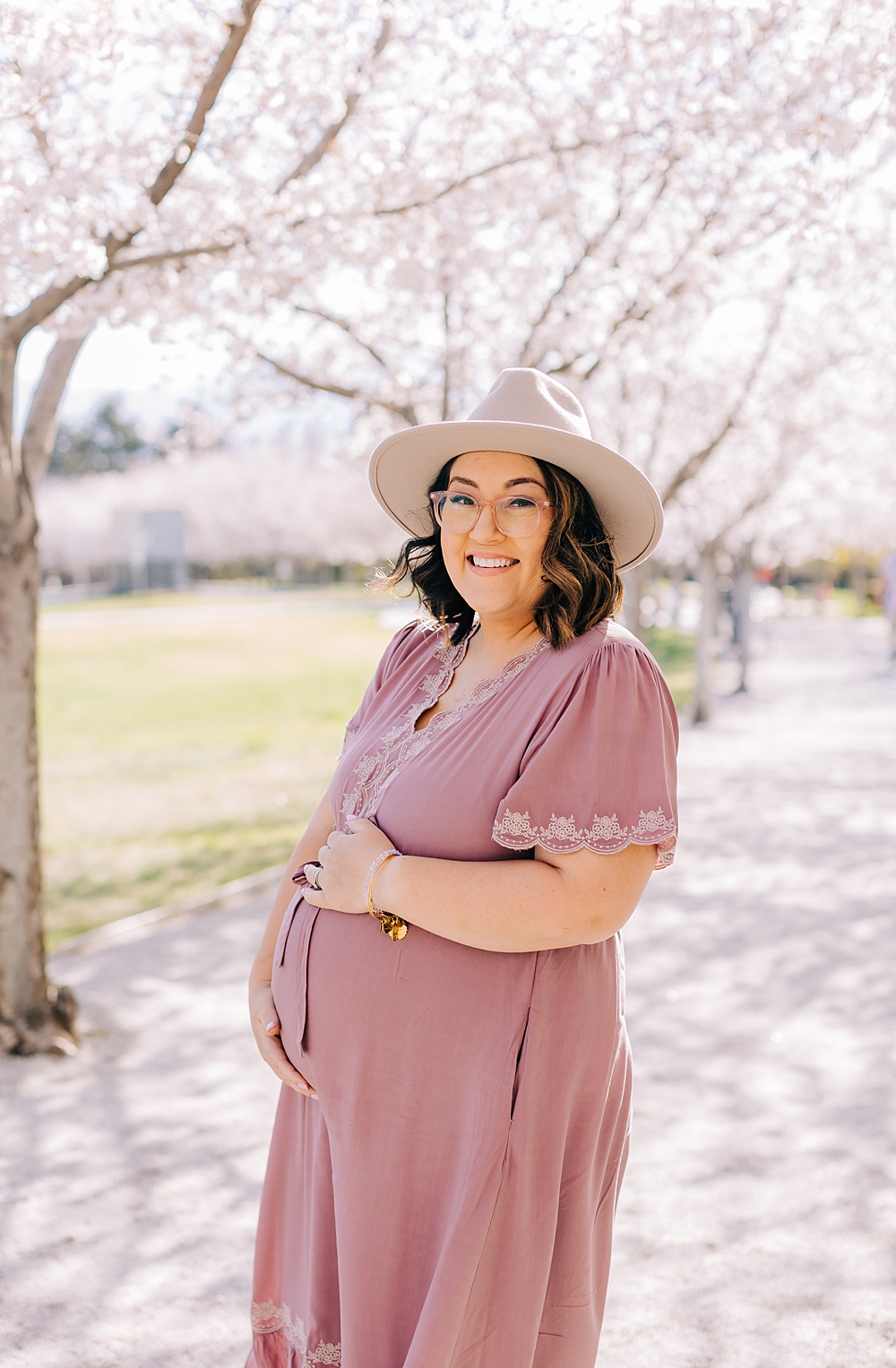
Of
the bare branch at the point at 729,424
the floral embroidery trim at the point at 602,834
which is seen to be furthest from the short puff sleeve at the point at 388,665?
the bare branch at the point at 729,424

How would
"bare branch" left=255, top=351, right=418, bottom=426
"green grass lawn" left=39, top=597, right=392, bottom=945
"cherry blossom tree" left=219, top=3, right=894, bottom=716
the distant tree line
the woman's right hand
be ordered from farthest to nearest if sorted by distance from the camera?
1. the distant tree line
2. "green grass lawn" left=39, top=597, right=392, bottom=945
3. "bare branch" left=255, top=351, right=418, bottom=426
4. "cherry blossom tree" left=219, top=3, right=894, bottom=716
5. the woman's right hand

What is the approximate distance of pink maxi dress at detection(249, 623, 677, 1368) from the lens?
172 centimetres

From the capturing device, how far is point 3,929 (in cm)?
422

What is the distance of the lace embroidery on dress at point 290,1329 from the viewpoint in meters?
2.14

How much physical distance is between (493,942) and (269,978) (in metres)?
0.70

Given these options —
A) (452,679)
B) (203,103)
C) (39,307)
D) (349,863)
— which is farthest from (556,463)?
(39,307)

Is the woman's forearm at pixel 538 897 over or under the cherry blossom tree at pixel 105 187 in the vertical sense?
under

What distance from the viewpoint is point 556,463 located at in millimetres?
1968

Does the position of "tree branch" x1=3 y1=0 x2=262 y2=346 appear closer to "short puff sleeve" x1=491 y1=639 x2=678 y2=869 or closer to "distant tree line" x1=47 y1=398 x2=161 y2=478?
"short puff sleeve" x1=491 y1=639 x2=678 y2=869

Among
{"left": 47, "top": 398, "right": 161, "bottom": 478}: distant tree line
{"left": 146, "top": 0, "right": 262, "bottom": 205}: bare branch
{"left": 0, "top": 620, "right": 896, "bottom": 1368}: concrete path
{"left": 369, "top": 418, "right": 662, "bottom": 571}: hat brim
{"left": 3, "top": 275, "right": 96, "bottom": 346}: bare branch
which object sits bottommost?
{"left": 0, "top": 620, "right": 896, "bottom": 1368}: concrete path

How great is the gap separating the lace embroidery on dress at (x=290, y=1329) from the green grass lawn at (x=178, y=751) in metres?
4.38

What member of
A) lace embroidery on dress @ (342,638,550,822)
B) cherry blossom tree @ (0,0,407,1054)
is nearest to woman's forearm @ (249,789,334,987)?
lace embroidery on dress @ (342,638,550,822)

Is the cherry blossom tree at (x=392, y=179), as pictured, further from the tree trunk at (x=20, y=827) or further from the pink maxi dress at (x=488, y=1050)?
the pink maxi dress at (x=488, y=1050)

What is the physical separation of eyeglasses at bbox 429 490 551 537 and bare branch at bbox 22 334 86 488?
276cm
